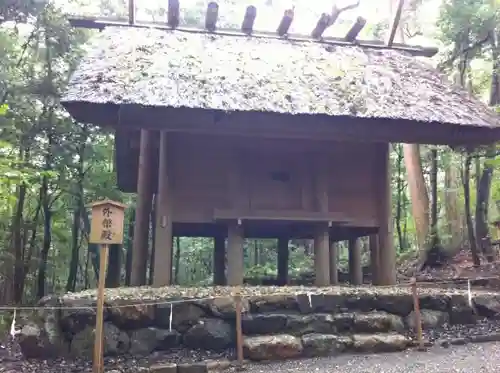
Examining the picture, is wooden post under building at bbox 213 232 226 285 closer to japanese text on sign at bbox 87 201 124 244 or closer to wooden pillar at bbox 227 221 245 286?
wooden pillar at bbox 227 221 245 286

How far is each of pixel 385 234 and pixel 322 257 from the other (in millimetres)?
1228

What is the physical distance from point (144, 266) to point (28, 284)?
31.0 ft

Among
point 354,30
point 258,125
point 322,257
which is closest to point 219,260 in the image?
point 322,257

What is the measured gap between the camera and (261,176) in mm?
7840

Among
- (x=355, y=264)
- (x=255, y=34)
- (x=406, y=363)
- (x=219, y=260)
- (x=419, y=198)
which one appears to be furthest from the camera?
(x=419, y=198)

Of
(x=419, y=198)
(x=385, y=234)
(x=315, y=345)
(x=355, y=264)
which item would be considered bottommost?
(x=315, y=345)

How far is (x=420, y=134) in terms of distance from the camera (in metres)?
7.36

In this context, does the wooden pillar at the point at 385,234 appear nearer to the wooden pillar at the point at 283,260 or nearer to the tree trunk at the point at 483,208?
the wooden pillar at the point at 283,260

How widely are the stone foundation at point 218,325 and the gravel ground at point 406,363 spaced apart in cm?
21

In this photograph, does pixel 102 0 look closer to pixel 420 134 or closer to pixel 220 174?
pixel 220 174

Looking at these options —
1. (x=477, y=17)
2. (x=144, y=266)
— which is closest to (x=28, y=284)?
(x=144, y=266)

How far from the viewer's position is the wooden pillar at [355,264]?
32.0 ft

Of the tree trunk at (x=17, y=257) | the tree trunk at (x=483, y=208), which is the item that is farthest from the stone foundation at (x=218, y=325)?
the tree trunk at (x=483, y=208)

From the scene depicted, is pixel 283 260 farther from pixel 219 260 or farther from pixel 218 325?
pixel 218 325
